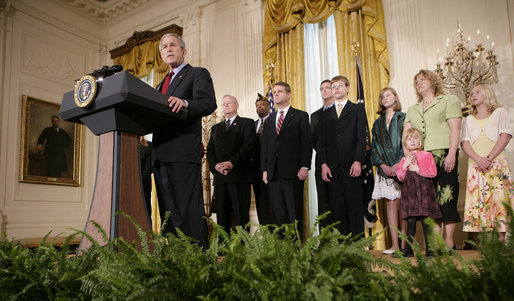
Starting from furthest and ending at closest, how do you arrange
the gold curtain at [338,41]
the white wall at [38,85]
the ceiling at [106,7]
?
the ceiling at [106,7], the white wall at [38,85], the gold curtain at [338,41]

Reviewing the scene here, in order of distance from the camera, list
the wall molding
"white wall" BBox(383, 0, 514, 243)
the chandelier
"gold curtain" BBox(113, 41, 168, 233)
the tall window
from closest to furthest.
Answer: the chandelier → "white wall" BBox(383, 0, 514, 243) → the tall window → "gold curtain" BBox(113, 41, 168, 233) → the wall molding

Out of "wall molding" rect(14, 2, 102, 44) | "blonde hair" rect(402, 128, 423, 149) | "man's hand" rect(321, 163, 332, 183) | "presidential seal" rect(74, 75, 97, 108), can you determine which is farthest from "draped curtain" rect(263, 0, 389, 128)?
"wall molding" rect(14, 2, 102, 44)

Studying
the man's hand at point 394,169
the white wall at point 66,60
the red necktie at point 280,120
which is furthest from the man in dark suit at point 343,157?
the white wall at point 66,60

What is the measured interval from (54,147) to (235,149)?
4689 mm

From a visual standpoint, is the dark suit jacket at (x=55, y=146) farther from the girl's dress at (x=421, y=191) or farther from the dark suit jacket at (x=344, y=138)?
the girl's dress at (x=421, y=191)

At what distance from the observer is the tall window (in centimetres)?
548

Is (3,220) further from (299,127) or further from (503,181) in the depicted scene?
(503,181)

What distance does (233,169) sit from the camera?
13.9 ft

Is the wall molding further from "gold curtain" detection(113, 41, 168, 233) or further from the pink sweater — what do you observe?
the pink sweater

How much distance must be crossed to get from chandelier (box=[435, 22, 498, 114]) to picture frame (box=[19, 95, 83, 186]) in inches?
263

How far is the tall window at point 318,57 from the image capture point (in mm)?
5480

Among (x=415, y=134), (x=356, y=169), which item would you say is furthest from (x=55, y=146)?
(x=415, y=134)

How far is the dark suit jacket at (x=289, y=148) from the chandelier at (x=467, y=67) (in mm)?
1622

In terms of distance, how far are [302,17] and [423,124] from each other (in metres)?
3.18
